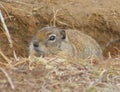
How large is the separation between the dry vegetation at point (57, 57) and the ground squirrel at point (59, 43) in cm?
41

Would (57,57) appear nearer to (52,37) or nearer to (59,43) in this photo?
(52,37)

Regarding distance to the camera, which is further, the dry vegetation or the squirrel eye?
the squirrel eye

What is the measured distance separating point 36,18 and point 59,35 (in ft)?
3.91

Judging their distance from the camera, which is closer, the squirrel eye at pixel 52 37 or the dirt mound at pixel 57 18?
the squirrel eye at pixel 52 37

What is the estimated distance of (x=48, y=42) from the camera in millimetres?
6527

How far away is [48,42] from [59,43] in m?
0.25

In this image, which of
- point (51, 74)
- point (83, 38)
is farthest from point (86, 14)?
point (51, 74)

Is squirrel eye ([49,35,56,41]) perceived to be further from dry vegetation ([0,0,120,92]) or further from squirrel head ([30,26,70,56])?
dry vegetation ([0,0,120,92])

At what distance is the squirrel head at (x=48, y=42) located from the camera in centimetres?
640

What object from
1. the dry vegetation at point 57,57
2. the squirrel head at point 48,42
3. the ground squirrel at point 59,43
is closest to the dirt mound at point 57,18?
the dry vegetation at point 57,57

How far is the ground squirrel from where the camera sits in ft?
21.1

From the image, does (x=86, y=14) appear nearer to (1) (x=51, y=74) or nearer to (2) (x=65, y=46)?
(2) (x=65, y=46)

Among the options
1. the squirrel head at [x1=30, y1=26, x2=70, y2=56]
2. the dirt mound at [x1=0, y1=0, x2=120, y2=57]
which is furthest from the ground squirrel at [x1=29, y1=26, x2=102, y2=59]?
the dirt mound at [x1=0, y1=0, x2=120, y2=57]

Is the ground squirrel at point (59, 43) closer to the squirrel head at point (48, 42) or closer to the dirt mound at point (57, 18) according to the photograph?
the squirrel head at point (48, 42)
